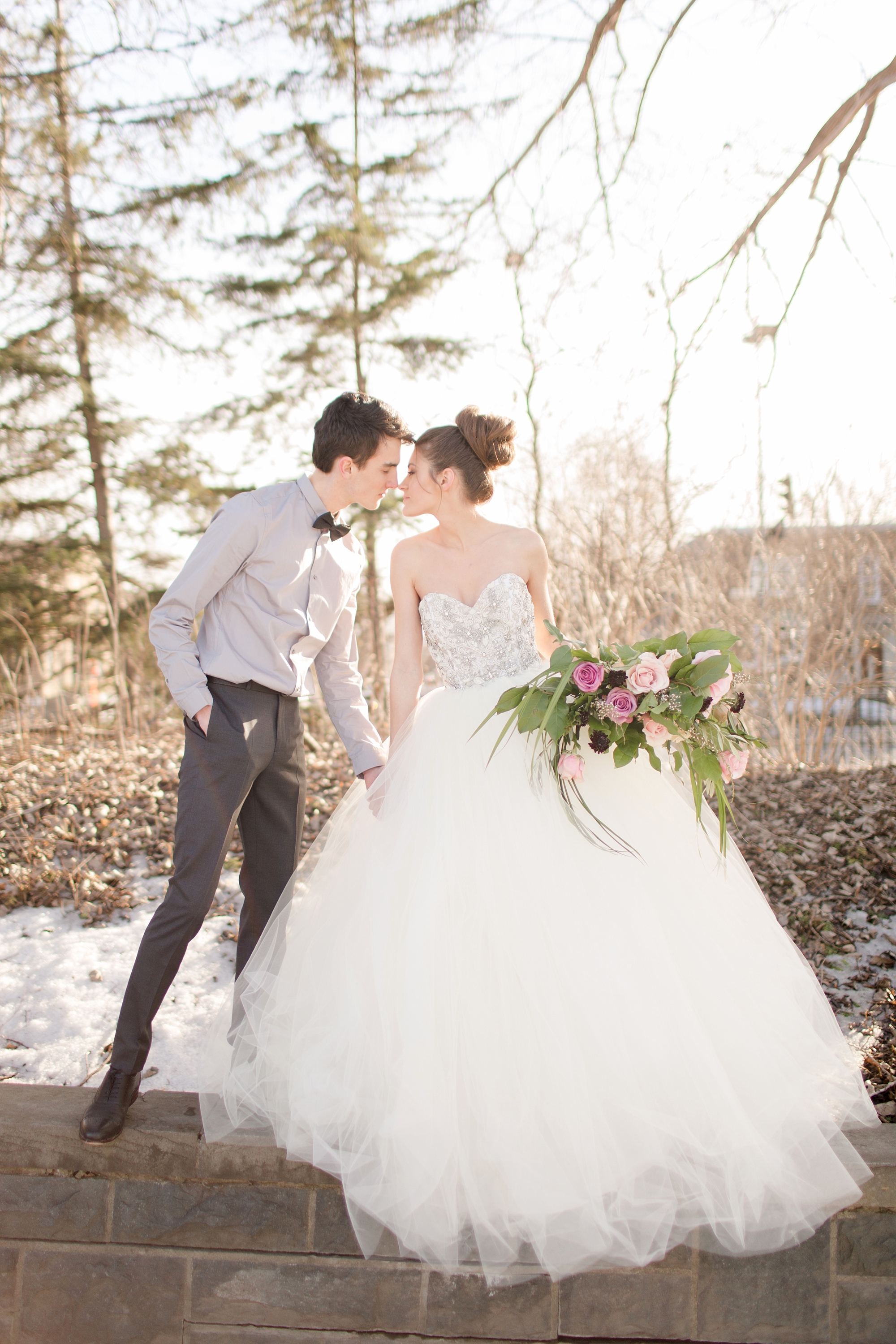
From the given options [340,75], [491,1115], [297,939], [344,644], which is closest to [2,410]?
[340,75]

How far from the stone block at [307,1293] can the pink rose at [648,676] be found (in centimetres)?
159

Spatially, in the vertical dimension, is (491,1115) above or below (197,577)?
below

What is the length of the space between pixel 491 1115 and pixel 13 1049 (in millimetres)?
2022

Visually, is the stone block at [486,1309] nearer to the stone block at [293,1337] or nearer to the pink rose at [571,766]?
the stone block at [293,1337]

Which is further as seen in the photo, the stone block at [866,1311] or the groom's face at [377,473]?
the groom's face at [377,473]

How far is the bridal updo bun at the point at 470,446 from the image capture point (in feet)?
9.55

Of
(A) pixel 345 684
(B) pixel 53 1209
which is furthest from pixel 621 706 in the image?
(B) pixel 53 1209

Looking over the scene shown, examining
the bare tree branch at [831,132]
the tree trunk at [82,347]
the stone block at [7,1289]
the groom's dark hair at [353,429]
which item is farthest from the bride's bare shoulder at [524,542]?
the tree trunk at [82,347]

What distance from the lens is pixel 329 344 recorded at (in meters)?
10.3

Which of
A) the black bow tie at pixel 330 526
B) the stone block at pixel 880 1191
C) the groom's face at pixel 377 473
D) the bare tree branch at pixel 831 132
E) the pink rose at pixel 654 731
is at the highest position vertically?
the bare tree branch at pixel 831 132

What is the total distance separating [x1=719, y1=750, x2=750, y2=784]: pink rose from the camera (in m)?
2.30

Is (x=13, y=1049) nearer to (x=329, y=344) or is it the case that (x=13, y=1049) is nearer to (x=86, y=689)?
(x=86, y=689)

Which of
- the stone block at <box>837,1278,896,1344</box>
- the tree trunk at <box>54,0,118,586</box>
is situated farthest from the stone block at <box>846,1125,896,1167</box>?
the tree trunk at <box>54,0,118,586</box>

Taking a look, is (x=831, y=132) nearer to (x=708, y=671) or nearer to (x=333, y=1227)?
(x=708, y=671)
